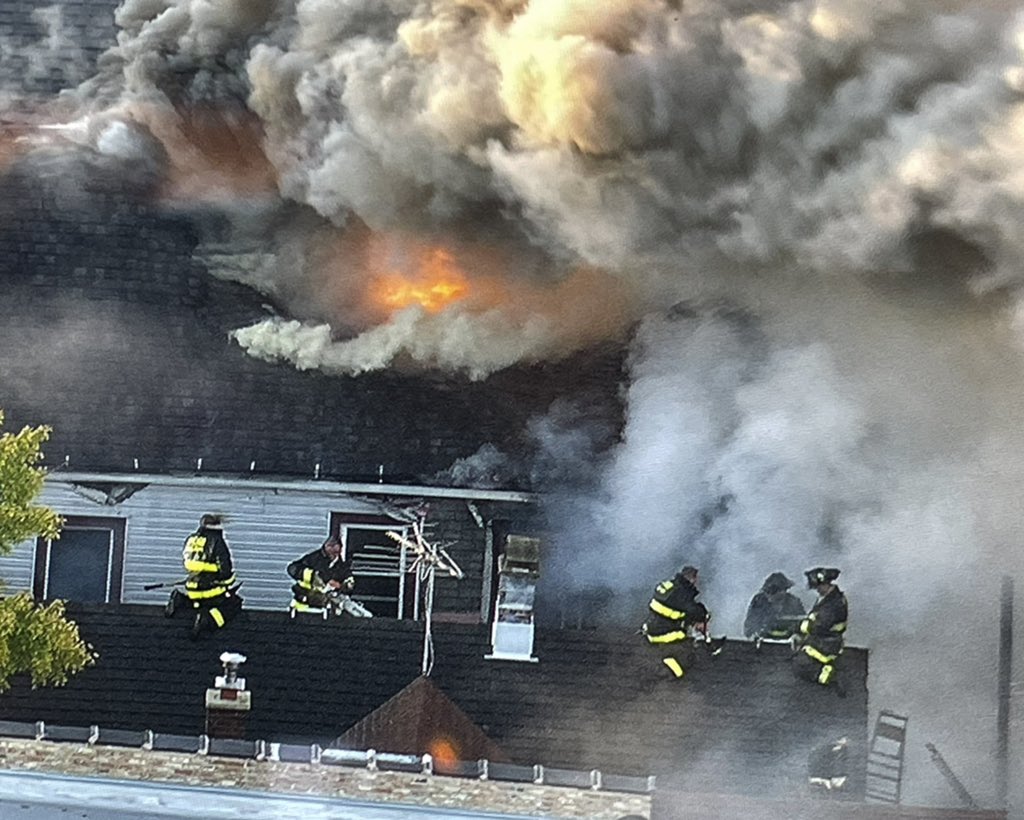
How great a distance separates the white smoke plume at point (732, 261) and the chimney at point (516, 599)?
8.5 inches

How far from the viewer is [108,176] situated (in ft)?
48.9

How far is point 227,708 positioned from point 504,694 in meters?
2.18

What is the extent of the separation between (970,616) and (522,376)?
13.1 ft


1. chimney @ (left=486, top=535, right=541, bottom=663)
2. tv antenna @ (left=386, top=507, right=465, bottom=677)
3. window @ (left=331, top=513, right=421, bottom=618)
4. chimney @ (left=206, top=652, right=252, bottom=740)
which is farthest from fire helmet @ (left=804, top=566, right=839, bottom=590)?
chimney @ (left=206, top=652, right=252, bottom=740)

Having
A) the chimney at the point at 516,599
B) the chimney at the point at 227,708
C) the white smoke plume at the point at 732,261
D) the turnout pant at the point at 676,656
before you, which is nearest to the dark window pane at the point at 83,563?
the chimney at the point at 227,708

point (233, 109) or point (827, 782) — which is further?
point (233, 109)

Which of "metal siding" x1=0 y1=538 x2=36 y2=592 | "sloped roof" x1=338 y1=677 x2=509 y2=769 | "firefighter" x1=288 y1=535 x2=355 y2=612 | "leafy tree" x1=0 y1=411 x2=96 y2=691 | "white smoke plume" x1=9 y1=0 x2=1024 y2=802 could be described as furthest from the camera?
"metal siding" x1=0 y1=538 x2=36 y2=592

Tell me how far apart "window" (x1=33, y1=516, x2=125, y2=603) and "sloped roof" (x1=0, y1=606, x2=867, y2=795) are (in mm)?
509

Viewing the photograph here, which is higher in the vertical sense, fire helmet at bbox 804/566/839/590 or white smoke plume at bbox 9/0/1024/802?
white smoke plume at bbox 9/0/1024/802

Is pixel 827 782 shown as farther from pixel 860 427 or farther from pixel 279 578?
pixel 279 578

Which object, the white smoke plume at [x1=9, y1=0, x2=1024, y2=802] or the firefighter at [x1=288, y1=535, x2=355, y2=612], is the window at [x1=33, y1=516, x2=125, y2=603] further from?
the white smoke plume at [x1=9, y1=0, x2=1024, y2=802]

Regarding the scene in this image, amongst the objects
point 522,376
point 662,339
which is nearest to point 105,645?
point 522,376

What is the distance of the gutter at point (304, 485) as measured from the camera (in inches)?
535

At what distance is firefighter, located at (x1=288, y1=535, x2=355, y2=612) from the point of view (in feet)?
44.7
